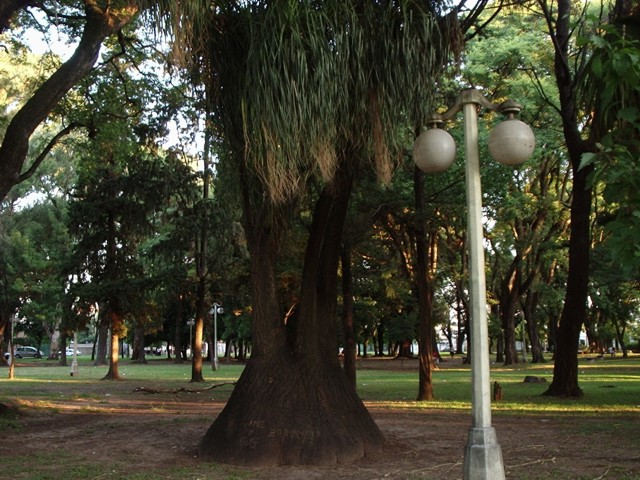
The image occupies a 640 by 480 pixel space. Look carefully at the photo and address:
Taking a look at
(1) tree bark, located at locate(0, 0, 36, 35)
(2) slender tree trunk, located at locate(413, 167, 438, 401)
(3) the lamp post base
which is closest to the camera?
(3) the lamp post base

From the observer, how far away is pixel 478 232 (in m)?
5.66

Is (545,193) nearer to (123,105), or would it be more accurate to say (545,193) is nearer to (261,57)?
(123,105)

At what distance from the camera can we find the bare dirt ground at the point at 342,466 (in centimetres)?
825

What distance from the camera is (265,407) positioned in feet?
30.8

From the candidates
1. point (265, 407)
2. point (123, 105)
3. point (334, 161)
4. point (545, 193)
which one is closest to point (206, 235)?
point (123, 105)

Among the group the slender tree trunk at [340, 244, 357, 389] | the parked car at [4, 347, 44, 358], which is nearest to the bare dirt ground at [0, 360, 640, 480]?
the slender tree trunk at [340, 244, 357, 389]

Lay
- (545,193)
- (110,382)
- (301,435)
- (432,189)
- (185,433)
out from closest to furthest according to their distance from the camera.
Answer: (301,435), (185,433), (432,189), (545,193), (110,382)

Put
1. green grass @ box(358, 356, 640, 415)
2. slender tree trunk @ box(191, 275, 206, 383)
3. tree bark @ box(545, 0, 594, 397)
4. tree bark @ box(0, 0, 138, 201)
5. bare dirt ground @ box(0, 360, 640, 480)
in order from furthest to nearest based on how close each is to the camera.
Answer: slender tree trunk @ box(191, 275, 206, 383)
tree bark @ box(545, 0, 594, 397)
green grass @ box(358, 356, 640, 415)
tree bark @ box(0, 0, 138, 201)
bare dirt ground @ box(0, 360, 640, 480)

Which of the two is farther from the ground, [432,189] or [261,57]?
[432,189]

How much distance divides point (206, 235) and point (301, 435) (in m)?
18.4

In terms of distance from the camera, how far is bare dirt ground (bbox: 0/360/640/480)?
8.25 m

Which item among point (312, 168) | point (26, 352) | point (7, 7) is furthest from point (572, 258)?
point (26, 352)

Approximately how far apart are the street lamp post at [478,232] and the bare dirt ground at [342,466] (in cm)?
260

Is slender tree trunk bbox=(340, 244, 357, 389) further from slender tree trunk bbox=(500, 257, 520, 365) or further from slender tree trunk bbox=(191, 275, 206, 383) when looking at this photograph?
slender tree trunk bbox=(500, 257, 520, 365)
